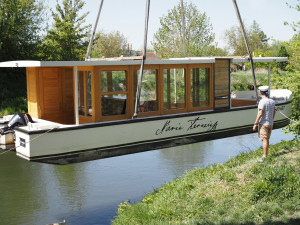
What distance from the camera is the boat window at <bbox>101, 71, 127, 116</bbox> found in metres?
9.58

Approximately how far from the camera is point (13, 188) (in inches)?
509

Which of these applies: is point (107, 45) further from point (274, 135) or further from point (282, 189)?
point (282, 189)

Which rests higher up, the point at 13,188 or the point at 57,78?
the point at 57,78

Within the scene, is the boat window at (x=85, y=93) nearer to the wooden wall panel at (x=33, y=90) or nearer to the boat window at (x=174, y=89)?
the wooden wall panel at (x=33, y=90)

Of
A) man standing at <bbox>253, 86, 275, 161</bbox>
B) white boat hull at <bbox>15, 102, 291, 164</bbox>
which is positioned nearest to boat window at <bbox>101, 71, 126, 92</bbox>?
white boat hull at <bbox>15, 102, 291, 164</bbox>

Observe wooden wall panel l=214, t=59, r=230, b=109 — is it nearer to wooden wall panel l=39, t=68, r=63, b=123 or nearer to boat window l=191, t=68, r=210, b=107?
boat window l=191, t=68, r=210, b=107

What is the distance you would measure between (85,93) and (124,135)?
128cm

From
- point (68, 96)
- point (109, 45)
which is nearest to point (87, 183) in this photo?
point (68, 96)

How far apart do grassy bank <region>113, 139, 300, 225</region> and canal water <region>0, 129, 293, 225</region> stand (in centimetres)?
198

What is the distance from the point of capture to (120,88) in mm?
9906

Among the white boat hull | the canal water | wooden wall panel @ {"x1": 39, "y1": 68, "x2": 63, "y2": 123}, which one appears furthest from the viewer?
the canal water

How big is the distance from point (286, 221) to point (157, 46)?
95.8 ft

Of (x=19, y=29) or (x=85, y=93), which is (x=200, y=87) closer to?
(x=85, y=93)

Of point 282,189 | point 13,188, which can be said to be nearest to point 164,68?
point 282,189
